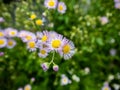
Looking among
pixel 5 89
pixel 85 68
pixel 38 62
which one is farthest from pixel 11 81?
pixel 85 68

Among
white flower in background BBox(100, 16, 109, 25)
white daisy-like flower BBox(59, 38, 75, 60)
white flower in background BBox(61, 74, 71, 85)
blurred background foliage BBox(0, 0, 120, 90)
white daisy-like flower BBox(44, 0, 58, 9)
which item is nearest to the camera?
white daisy-like flower BBox(59, 38, 75, 60)

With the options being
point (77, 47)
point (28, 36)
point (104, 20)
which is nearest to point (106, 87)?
point (77, 47)

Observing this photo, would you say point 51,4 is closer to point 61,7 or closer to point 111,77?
point 61,7

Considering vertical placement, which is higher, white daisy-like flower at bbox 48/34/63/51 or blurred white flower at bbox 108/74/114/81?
blurred white flower at bbox 108/74/114/81

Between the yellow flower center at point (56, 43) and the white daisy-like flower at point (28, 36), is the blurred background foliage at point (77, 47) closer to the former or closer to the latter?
the white daisy-like flower at point (28, 36)

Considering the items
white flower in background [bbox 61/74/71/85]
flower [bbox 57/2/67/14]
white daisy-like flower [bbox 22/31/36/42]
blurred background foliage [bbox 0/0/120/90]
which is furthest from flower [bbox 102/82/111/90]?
flower [bbox 57/2/67/14]

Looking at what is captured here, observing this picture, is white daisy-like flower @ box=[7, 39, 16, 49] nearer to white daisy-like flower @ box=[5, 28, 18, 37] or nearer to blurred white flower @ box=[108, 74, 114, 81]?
white daisy-like flower @ box=[5, 28, 18, 37]
